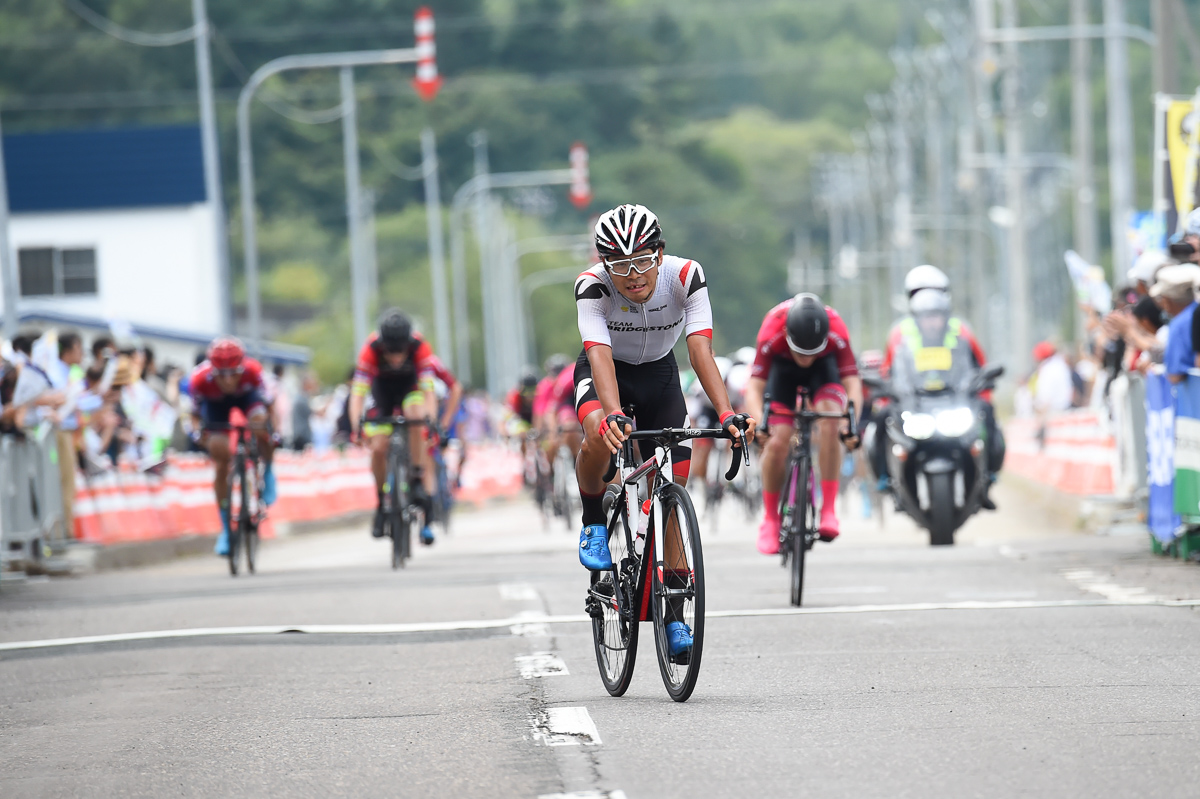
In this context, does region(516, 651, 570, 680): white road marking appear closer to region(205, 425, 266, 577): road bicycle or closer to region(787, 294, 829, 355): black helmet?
region(787, 294, 829, 355): black helmet

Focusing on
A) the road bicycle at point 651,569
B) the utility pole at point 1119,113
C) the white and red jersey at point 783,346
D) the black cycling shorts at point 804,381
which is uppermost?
the utility pole at point 1119,113

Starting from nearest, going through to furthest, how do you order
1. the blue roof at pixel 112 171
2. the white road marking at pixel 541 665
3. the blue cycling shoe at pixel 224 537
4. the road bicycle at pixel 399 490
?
the white road marking at pixel 541 665
the road bicycle at pixel 399 490
the blue cycling shoe at pixel 224 537
the blue roof at pixel 112 171

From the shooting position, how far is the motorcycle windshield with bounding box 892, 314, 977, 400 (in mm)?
16016

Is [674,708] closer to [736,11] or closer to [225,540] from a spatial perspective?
[225,540]

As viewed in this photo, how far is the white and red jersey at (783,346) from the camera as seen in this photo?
515 inches

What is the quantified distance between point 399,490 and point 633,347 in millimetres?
8278

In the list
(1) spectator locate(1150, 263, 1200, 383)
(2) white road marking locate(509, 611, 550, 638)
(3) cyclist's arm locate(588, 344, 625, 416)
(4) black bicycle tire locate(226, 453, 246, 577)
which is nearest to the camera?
(3) cyclist's arm locate(588, 344, 625, 416)

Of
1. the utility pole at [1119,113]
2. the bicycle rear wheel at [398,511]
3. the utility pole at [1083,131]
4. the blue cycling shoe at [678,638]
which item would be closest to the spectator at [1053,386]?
the utility pole at [1119,113]

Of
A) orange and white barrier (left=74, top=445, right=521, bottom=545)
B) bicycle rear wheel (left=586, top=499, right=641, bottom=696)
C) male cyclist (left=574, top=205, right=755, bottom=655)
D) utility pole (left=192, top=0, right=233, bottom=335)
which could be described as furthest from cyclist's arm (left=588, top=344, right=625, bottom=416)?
utility pole (left=192, top=0, right=233, bottom=335)

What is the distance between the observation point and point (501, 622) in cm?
1163

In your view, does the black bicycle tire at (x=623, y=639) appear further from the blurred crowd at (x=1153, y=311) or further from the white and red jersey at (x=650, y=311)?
the blurred crowd at (x=1153, y=311)

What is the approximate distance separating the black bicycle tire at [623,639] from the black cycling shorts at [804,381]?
4601 millimetres

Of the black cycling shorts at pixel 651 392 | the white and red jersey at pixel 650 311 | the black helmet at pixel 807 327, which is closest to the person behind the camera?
the white and red jersey at pixel 650 311

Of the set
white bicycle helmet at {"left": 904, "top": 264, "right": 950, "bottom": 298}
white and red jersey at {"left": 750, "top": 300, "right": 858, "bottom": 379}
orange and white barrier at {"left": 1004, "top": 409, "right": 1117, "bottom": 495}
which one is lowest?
orange and white barrier at {"left": 1004, "top": 409, "right": 1117, "bottom": 495}
